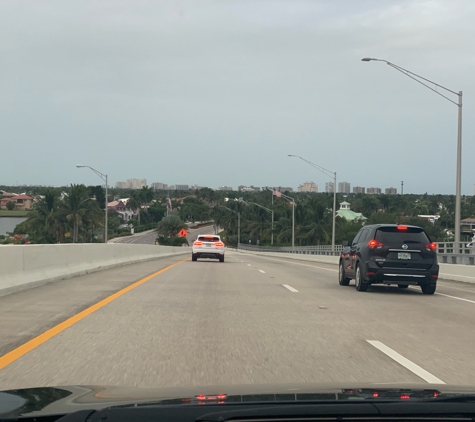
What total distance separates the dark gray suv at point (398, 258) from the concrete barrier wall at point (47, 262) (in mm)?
7888

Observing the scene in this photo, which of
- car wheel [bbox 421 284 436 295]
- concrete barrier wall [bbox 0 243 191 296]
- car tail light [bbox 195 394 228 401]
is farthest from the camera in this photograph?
car wheel [bbox 421 284 436 295]

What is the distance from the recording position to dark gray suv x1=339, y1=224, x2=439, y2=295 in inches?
648

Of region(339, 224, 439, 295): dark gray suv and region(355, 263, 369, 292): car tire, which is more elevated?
region(339, 224, 439, 295): dark gray suv

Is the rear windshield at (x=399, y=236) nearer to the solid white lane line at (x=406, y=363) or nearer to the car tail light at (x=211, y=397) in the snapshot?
the solid white lane line at (x=406, y=363)

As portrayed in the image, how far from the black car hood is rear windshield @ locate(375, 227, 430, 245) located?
40.7 feet

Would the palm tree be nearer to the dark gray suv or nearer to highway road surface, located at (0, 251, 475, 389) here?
highway road surface, located at (0, 251, 475, 389)

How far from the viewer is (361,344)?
29.0 ft

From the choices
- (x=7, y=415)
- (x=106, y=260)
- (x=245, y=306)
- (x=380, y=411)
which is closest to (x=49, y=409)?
(x=7, y=415)

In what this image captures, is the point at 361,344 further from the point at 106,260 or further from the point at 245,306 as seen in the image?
the point at 106,260

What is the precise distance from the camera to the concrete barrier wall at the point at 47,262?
13.9 metres

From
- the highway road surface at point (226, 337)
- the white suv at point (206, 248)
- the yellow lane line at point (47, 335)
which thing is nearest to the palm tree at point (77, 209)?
the white suv at point (206, 248)

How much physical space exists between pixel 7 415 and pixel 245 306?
384 inches

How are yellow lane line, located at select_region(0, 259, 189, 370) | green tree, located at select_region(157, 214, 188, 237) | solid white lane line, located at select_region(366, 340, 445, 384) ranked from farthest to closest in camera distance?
green tree, located at select_region(157, 214, 188, 237) → yellow lane line, located at select_region(0, 259, 189, 370) → solid white lane line, located at select_region(366, 340, 445, 384)

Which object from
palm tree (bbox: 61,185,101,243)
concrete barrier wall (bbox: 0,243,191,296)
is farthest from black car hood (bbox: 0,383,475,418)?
palm tree (bbox: 61,185,101,243)
